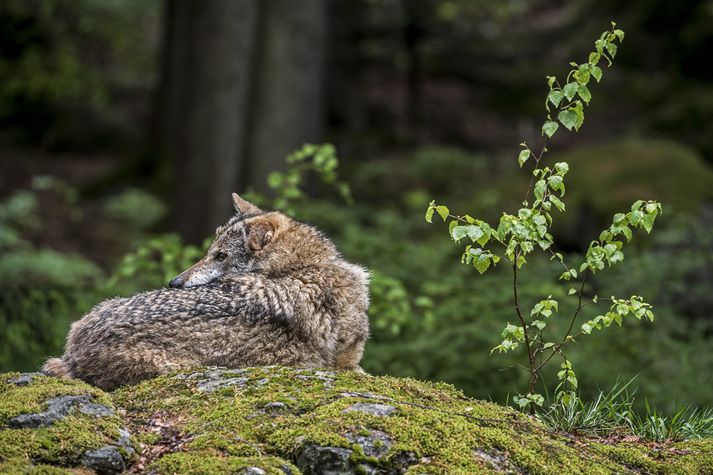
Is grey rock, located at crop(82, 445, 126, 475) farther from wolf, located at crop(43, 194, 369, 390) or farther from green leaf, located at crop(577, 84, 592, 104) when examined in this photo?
green leaf, located at crop(577, 84, 592, 104)

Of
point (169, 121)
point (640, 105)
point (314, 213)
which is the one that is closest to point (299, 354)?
point (314, 213)

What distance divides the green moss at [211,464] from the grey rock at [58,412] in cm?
62

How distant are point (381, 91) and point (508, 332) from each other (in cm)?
2556

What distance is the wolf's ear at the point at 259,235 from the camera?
7.09 meters

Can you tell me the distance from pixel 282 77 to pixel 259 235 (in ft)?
34.4

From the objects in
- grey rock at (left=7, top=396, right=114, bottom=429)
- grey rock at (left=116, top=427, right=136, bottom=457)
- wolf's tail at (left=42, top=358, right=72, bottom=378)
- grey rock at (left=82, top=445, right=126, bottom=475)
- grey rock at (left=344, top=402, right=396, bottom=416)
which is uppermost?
grey rock at (left=344, top=402, right=396, bottom=416)

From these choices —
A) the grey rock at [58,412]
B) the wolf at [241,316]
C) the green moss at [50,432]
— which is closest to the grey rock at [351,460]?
the green moss at [50,432]

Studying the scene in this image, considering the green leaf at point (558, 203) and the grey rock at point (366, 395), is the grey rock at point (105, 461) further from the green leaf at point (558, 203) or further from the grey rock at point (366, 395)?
the green leaf at point (558, 203)

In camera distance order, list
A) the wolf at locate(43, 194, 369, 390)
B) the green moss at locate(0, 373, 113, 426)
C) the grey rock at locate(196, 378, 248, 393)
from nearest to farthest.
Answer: the green moss at locate(0, 373, 113, 426)
the grey rock at locate(196, 378, 248, 393)
the wolf at locate(43, 194, 369, 390)

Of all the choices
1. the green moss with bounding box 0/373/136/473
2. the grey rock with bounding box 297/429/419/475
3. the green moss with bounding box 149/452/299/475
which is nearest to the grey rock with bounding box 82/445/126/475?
the green moss with bounding box 0/373/136/473

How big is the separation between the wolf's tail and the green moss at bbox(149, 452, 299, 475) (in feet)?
5.72

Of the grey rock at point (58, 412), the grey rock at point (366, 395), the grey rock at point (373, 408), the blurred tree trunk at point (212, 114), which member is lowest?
the grey rock at point (58, 412)

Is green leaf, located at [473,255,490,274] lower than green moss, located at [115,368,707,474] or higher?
higher

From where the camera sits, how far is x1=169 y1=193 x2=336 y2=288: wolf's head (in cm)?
701
